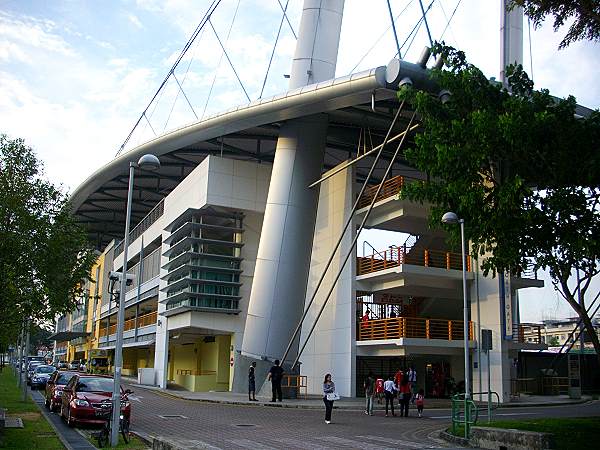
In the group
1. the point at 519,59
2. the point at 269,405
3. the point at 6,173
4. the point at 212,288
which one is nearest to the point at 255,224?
the point at 212,288

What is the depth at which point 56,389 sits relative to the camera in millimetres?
24016

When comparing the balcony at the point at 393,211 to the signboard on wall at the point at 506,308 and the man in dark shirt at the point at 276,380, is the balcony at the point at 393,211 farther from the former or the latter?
the man in dark shirt at the point at 276,380

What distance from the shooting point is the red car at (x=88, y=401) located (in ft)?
60.4

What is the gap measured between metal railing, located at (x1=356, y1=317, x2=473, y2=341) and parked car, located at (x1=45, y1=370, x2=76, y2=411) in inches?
541

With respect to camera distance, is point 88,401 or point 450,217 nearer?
point 450,217

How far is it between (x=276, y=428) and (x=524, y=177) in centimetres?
954

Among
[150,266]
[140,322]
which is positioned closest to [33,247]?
[150,266]

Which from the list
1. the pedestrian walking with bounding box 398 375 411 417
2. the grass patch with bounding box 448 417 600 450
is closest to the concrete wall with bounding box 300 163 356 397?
the pedestrian walking with bounding box 398 375 411 417

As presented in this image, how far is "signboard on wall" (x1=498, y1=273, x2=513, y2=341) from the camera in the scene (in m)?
30.8

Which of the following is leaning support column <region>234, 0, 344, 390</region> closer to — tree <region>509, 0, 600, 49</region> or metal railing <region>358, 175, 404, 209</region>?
metal railing <region>358, 175, 404, 209</region>

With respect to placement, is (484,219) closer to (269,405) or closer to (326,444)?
(326,444)

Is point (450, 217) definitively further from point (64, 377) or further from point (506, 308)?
point (64, 377)

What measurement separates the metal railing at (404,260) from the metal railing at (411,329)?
2.60 m

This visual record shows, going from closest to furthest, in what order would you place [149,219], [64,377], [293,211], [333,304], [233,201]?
[64,377], [293,211], [333,304], [233,201], [149,219]
